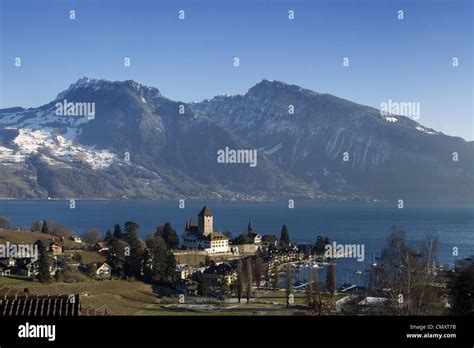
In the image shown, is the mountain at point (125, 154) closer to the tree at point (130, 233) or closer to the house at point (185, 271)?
the tree at point (130, 233)

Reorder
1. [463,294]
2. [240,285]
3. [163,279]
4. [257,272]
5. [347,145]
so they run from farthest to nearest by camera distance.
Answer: [347,145] < [257,272] < [163,279] < [240,285] < [463,294]

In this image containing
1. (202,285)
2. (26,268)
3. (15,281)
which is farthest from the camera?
(202,285)

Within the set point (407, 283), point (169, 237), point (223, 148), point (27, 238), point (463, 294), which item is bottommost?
point (169, 237)

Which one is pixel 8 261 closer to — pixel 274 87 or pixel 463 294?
pixel 463 294

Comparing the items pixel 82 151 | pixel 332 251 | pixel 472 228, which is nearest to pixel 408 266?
pixel 332 251

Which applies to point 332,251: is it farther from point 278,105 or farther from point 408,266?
point 278,105

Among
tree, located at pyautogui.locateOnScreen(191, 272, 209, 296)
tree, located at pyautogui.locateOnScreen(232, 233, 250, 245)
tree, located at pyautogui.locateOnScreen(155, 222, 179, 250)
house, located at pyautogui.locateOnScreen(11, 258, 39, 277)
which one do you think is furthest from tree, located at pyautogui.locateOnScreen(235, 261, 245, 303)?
tree, located at pyautogui.locateOnScreen(232, 233, 250, 245)

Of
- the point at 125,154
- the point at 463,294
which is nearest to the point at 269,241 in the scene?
the point at 463,294

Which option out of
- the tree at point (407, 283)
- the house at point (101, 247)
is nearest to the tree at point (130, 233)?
the house at point (101, 247)
